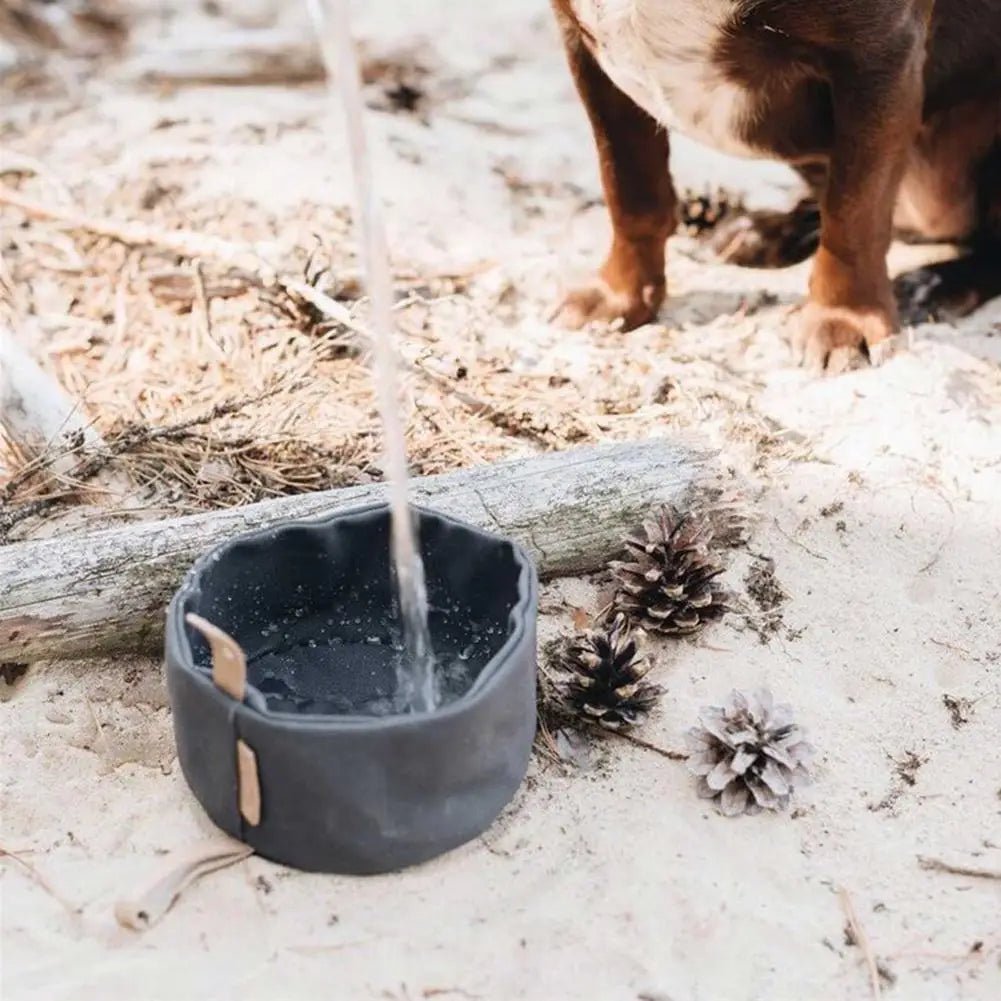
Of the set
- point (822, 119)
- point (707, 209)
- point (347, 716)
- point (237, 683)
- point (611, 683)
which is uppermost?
point (822, 119)

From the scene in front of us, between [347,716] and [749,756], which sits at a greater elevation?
[347,716]

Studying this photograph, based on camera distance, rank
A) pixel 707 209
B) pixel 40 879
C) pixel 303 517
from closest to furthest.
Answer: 1. pixel 40 879
2. pixel 303 517
3. pixel 707 209

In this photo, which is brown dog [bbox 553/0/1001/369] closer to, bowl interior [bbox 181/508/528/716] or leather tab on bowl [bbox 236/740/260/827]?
bowl interior [bbox 181/508/528/716]

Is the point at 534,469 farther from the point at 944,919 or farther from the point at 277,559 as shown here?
the point at 944,919

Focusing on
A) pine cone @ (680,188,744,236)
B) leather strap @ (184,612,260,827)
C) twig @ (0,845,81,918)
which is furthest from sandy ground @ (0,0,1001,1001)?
pine cone @ (680,188,744,236)

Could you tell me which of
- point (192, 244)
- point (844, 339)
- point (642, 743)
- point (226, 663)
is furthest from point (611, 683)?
point (192, 244)

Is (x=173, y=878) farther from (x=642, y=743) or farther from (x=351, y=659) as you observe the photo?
(x=642, y=743)

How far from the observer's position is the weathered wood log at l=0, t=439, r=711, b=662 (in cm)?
190

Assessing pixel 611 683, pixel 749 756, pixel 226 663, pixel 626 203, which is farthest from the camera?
pixel 626 203

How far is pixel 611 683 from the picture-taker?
73.5 inches

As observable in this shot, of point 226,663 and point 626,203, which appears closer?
point 226,663

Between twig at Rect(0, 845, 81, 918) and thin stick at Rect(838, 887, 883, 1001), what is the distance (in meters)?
0.92

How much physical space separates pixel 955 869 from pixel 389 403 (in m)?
0.91

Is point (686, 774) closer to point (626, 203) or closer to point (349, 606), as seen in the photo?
point (349, 606)
